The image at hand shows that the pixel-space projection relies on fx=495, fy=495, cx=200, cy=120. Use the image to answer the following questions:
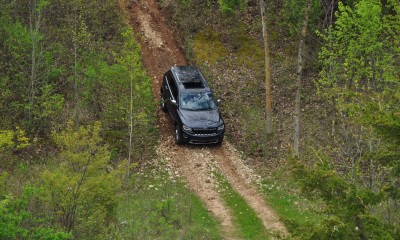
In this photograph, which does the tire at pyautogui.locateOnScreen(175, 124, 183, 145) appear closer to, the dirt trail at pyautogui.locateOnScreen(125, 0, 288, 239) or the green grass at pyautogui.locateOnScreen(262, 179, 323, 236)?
the dirt trail at pyautogui.locateOnScreen(125, 0, 288, 239)

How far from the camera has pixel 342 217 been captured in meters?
8.98

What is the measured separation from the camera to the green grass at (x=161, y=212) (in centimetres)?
1477

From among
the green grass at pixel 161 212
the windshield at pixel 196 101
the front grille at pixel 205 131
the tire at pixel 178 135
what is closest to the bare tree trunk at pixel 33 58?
the green grass at pixel 161 212

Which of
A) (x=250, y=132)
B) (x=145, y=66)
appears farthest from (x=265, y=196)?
(x=145, y=66)

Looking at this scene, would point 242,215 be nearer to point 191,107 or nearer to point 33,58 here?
point 191,107

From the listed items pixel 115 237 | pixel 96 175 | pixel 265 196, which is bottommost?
pixel 265 196

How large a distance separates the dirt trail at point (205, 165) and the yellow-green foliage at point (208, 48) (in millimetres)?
885

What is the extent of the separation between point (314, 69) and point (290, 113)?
11.5 feet

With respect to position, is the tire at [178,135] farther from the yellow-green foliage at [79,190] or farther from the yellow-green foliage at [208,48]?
the yellow-green foliage at [79,190]

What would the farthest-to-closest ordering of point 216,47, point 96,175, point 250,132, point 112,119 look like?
→ 1. point 216,47
2. point 250,132
3. point 112,119
4. point 96,175

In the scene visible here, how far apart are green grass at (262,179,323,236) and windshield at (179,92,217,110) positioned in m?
4.13

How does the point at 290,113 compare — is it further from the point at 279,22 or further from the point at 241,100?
the point at 279,22

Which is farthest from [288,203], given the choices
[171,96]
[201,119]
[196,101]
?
[171,96]

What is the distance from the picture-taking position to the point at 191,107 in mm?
20453
